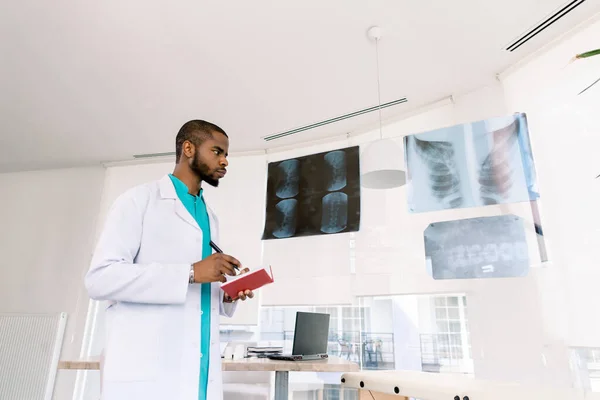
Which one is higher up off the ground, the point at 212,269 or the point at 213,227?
the point at 213,227

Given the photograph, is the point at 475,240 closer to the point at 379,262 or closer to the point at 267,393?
the point at 379,262

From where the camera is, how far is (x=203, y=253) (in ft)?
A: 4.13

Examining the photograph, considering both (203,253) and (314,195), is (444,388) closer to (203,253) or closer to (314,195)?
(203,253)

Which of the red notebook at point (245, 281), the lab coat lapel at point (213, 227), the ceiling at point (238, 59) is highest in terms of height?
the ceiling at point (238, 59)

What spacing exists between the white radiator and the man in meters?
4.07

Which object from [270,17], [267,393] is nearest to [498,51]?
[270,17]

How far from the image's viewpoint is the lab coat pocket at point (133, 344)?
1021 millimetres

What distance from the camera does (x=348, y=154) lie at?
159 inches

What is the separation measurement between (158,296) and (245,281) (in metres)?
0.28

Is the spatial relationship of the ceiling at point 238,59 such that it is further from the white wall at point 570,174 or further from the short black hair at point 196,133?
the short black hair at point 196,133

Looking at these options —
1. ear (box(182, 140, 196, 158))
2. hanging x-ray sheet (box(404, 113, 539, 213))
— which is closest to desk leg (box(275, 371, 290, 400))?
ear (box(182, 140, 196, 158))

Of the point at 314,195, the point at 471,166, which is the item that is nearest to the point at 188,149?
the point at 471,166

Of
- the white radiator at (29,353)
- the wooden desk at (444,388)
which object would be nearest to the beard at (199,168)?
the wooden desk at (444,388)

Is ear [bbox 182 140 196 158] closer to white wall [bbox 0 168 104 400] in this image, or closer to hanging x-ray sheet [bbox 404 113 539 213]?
hanging x-ray sheet [bbox 404 113 539 213]
